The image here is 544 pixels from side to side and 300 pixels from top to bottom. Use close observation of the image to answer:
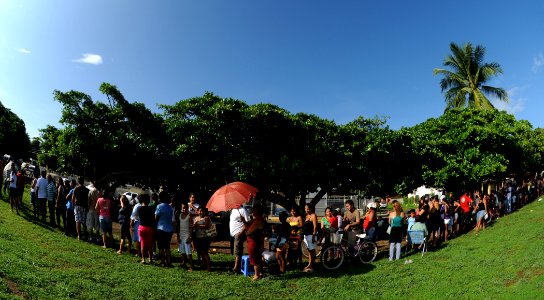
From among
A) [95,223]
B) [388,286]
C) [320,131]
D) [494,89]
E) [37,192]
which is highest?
[494,89]

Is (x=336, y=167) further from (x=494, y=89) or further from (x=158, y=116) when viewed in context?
(x=494, y=89)

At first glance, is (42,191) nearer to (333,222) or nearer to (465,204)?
(333,222)

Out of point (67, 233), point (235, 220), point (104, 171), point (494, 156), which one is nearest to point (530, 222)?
point (494, 156)

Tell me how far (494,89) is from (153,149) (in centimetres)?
2759

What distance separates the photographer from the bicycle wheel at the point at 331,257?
36.4 ft

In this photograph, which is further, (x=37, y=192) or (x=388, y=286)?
(x=37, y=192)

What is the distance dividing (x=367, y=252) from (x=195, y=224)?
532 cm

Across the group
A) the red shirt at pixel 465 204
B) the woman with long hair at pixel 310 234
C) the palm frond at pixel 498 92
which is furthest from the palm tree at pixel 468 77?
the woman with long hair at pixel 310 234

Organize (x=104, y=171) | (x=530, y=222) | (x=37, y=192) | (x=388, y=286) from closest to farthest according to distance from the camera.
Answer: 1. (x=388, y=286)
2. (x=37, y=192)
3. (x=530, y=222)
4. (x=104, y=171)

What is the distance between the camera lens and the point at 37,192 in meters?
13.6

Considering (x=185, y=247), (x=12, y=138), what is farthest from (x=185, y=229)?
(x=12, y=138)

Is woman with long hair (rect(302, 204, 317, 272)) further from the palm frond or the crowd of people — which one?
the palm frond

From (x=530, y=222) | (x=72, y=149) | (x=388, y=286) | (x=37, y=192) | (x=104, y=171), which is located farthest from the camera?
(x=104, y=171)

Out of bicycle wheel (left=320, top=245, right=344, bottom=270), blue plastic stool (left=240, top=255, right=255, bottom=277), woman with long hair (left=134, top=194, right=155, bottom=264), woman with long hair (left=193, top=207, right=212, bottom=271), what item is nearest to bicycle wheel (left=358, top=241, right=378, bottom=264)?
bicycle wheel (left=320, top=245, right=344, bottom=270)
